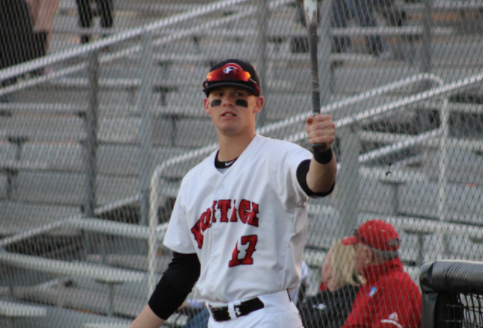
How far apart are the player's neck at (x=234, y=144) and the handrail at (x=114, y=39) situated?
2367 mm

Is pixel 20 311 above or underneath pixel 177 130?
underneath

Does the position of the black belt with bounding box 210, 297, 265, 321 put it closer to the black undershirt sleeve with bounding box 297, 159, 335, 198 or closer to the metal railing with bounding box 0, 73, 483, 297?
the black undershirt sleeve with bounding box 297, 159, 335, 198

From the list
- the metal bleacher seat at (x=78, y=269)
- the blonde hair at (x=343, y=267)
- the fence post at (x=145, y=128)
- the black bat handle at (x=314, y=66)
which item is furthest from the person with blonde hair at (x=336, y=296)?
the black bat handle at (x=314, y=66)

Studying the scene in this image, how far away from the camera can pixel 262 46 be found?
4.18m

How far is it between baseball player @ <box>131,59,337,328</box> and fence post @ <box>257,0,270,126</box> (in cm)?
173

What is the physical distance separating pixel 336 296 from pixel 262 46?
A: 1.70 meters

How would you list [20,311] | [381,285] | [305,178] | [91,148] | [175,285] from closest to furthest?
[305,178] < [175,285] < [381,285] < [20,311] < [91,148]

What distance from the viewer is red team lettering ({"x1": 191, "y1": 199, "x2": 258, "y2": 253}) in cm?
221

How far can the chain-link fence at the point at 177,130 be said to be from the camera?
3299 mm

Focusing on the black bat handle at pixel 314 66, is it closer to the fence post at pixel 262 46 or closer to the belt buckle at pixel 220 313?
the belt buckle at pixel 220 313

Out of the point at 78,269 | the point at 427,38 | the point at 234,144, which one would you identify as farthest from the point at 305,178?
the point at 78,269

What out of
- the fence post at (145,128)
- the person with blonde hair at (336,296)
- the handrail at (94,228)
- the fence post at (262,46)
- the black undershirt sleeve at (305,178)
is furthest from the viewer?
the fence post at (145,128)

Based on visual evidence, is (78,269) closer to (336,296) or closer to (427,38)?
(336,296)

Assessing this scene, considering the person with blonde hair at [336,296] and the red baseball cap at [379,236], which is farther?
the person with blonde hair at [336,296]
